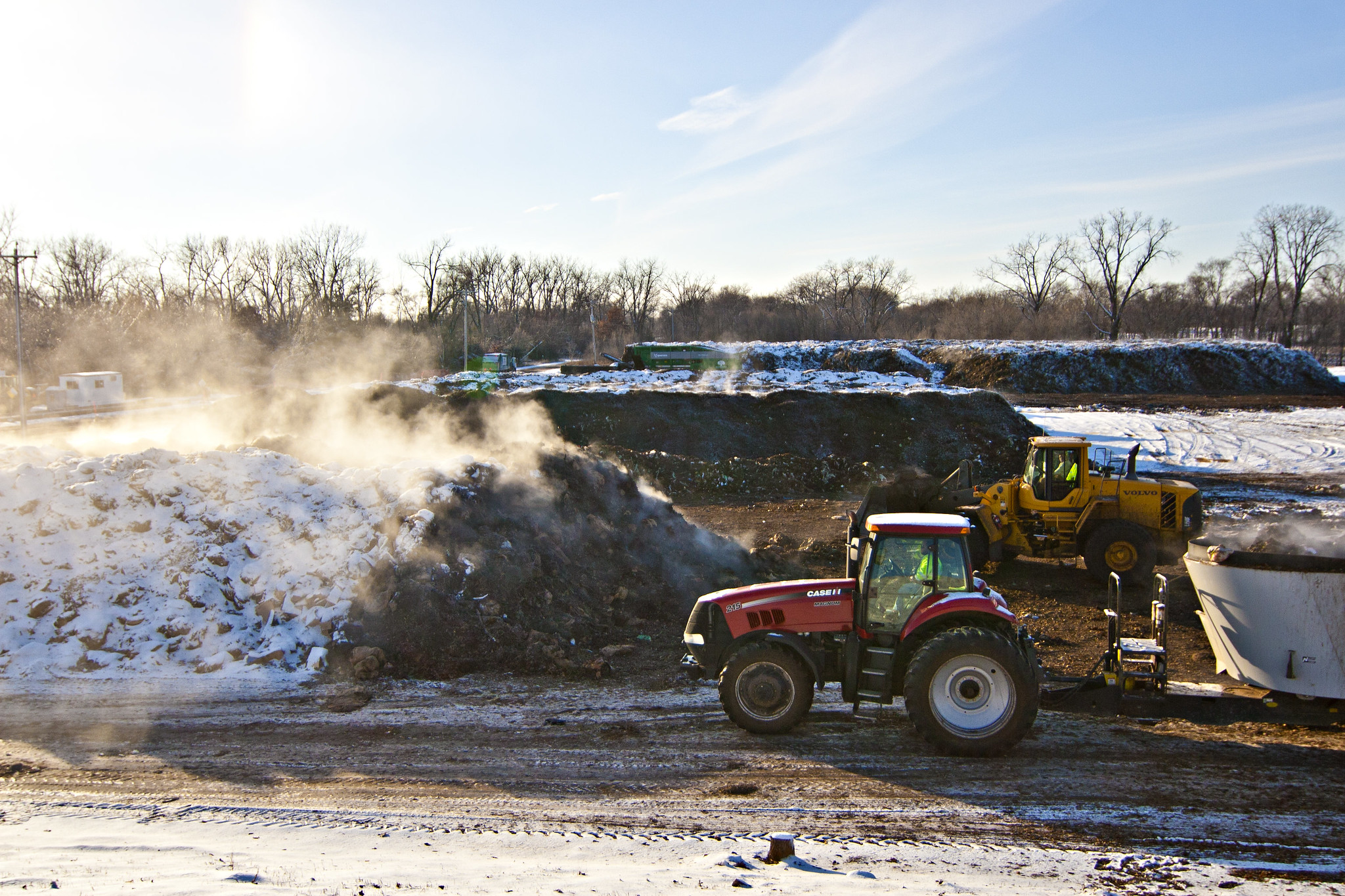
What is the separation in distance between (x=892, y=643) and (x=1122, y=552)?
742 cm

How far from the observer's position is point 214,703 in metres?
7.81

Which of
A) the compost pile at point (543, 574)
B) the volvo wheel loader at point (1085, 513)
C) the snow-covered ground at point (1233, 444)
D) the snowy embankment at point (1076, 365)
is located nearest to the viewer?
the compost pile at point (543, 574)

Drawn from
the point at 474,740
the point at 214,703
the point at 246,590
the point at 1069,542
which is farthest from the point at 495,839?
the point at 1069,542

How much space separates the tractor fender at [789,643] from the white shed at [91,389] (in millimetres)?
43087

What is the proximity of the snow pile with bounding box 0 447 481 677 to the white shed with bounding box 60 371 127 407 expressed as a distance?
35.1m

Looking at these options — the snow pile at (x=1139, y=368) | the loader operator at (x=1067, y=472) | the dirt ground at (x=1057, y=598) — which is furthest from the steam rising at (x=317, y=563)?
the snow pile at (x=1139, y=368)

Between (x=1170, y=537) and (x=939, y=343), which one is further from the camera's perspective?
(x=939, y=343)

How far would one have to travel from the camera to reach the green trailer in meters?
43.1

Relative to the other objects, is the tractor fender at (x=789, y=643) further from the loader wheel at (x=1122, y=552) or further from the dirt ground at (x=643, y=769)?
the loader wheel at (x=1122, y=552)

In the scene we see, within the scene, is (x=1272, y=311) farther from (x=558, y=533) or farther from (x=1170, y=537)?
(x=558, y=533)

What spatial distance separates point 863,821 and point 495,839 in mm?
2575

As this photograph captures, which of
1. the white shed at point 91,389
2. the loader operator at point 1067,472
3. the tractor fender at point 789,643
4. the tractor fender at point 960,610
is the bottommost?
the tractor fender at point 789,643

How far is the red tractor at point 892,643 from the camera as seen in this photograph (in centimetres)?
641

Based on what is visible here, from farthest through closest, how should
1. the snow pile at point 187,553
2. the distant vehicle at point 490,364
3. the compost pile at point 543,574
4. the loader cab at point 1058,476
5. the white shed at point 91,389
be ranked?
the distant vehicle at point 490,364, the white shed at point 91,389, the loader cab at point 1058,476, the compost pile at point 543,574, the snow pile at point 187,553
